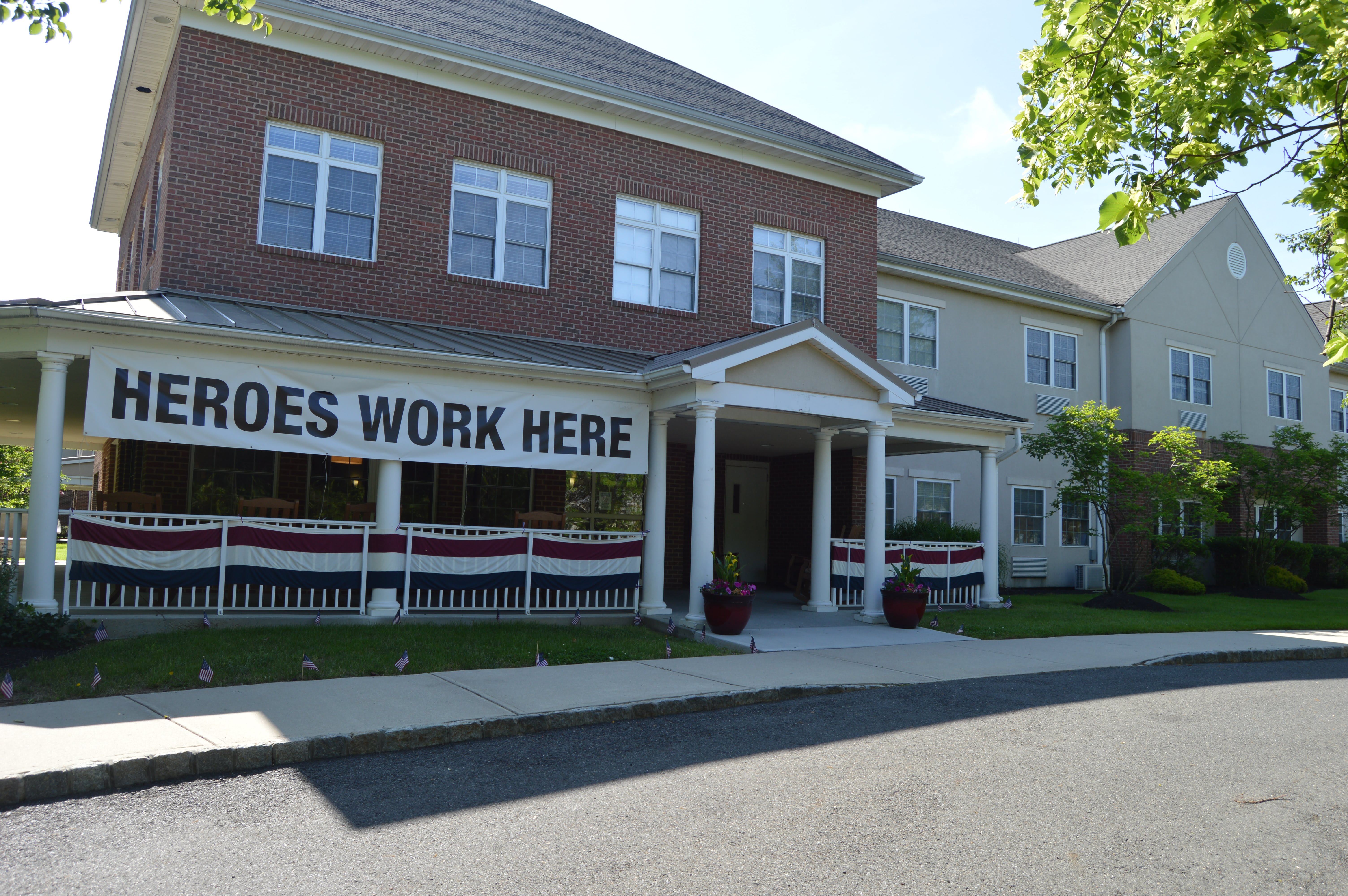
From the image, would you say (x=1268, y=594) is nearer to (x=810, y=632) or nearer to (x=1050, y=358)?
(x=1050, y=358)

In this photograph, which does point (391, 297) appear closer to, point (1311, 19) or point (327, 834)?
point (327, 834)

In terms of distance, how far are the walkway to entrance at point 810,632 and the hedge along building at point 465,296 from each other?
2.33 ft

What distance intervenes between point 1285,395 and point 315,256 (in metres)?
26.9

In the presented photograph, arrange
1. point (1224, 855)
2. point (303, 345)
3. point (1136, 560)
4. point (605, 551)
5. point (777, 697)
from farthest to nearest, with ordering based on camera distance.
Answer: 1. point (1136, 560)
2. point (605, 551)
3. point (303, 345)
4. point (777, 697)
5. point (1224, 855)

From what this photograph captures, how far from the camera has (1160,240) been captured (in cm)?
2588

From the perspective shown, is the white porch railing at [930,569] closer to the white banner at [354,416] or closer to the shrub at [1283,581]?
the white banner at [354,416]

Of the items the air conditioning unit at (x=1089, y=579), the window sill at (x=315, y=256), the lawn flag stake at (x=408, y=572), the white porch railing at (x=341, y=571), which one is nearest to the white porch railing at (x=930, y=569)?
the white porch railing at (x=341, y=571)

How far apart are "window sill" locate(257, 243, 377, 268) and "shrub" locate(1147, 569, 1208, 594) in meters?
18.5

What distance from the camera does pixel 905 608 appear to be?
13062mm

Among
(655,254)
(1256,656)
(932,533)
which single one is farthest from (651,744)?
(932,533)

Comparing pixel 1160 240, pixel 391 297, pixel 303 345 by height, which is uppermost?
pixel 1160 240

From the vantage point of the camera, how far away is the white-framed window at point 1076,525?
72.7 ft

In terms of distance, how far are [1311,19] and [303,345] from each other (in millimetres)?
9391

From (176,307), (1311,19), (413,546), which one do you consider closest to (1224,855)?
(1311,19)
